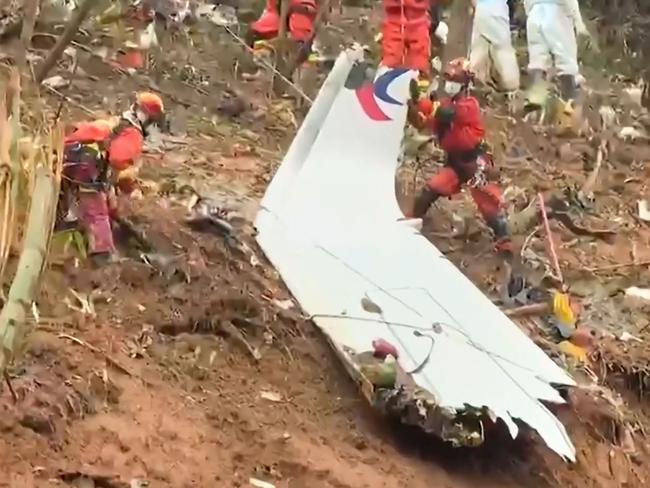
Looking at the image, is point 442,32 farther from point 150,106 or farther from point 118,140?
point 118,140

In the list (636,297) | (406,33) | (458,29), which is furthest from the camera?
(458,29)

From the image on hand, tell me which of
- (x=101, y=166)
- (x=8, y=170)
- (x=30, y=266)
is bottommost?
(x=101, y=166)

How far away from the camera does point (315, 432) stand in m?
2.98

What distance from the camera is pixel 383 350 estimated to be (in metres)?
3.20

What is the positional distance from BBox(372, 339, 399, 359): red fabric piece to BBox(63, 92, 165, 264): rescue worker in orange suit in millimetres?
894

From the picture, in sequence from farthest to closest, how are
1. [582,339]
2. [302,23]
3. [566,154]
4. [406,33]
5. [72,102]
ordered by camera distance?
1. [566,154]
2. [302,23]
3. [72,102]
4. [406,33]
5. [582,339]

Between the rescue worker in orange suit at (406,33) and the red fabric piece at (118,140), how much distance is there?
1742 mm

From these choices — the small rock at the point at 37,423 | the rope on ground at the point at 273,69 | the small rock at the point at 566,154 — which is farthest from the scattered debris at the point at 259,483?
the small rock at the point at 566,154

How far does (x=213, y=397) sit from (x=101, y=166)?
2.66 feet

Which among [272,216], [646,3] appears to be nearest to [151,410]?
[272,216]

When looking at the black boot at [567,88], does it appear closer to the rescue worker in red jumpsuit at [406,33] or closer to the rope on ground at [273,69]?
the rope on ground at [273,69]

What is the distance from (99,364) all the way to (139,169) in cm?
161

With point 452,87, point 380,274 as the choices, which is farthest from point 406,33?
point 380,274

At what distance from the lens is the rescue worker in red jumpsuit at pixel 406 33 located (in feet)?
16.1
